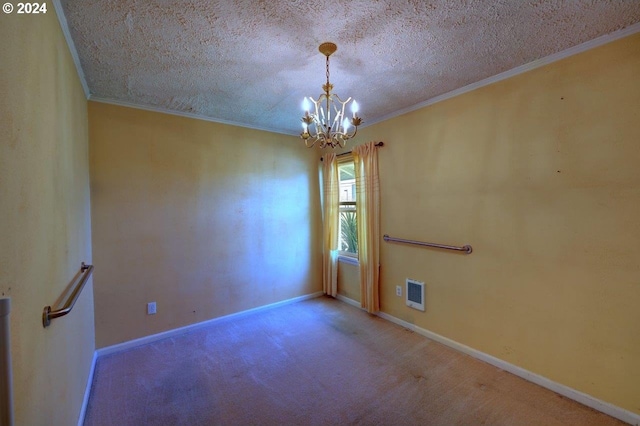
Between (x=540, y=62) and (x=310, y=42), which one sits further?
(x=540, y=62)

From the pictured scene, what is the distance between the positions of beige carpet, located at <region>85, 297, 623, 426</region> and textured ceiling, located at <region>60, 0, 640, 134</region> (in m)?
2.40

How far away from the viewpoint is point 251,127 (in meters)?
3.52

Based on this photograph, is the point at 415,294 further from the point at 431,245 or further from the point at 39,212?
the point at 39,212

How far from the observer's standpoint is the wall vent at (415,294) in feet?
9.71

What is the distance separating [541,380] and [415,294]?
117cm

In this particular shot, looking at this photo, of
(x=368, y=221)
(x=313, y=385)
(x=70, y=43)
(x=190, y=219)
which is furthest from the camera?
(x=368, y=221)

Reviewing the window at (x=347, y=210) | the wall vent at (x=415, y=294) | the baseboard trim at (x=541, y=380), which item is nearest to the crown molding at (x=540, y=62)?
the window at (x=347, y=210)

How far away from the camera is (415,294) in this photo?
3.02 meters

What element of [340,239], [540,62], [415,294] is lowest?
[415,294]

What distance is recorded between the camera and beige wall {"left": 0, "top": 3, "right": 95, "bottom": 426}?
0.91 metres

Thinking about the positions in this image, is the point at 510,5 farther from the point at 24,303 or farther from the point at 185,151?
the point at 185,151

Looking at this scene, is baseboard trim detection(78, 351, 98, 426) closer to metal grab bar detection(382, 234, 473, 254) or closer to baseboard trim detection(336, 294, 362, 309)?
baseboard trim detection(336, 294, 362, 309)

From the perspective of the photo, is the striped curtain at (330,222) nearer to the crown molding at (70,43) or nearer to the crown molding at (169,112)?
the crown molding at (169,112)

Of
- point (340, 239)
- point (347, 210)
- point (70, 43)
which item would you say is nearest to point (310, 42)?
point (70, 43)
